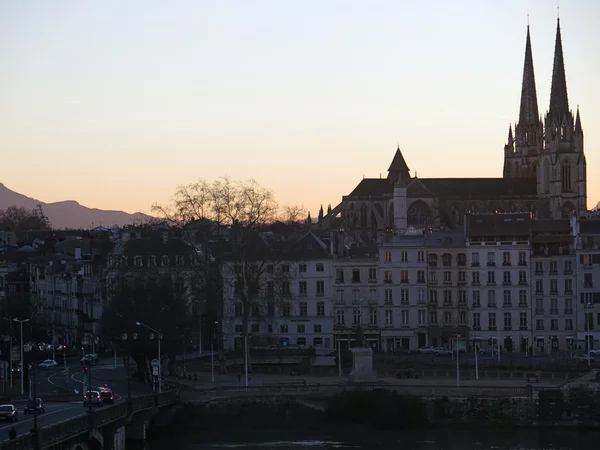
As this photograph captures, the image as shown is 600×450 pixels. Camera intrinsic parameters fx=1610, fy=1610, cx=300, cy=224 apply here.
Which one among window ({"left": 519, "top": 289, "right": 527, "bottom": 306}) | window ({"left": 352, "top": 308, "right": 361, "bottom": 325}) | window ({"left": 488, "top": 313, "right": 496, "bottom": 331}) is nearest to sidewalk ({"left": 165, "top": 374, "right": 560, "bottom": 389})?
window ({"left": 352, "top": 308, "right": 361, "bottom": 325})

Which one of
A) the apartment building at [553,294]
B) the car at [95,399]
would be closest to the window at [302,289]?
the apartment building at [553,294]

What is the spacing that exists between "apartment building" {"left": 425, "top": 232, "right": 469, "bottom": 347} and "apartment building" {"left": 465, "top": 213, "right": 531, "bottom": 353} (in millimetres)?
806

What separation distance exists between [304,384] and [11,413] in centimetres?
2012

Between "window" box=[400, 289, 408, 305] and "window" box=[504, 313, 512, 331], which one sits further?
"window" box=[400, 289, 408, 305]

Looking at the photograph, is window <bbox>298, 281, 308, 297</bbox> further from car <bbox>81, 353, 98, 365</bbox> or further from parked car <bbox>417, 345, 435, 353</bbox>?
car <bbox>81, 353, 98, 365</bbox>

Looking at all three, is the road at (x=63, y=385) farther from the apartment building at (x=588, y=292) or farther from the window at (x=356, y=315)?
the apartment building at (x=588, y=292)

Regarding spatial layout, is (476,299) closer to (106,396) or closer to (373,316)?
(373,316)

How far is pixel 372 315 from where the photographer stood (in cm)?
11562

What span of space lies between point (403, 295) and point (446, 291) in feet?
10.2

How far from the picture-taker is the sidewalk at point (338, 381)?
86.9 meters

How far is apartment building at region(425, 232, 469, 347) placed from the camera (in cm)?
11488

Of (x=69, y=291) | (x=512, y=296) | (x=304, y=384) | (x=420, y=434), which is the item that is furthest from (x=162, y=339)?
(x=69, y=291)

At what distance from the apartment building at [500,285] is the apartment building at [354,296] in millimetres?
6860

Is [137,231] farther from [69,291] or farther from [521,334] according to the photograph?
[521,334]
